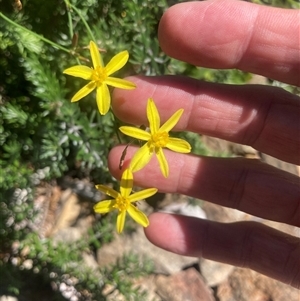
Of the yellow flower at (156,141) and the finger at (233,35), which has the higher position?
the finger at (233,35)

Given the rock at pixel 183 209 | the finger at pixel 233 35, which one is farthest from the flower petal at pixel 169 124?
the rock at pixel 183 209

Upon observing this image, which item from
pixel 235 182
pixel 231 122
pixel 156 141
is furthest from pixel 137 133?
pixel 235 182

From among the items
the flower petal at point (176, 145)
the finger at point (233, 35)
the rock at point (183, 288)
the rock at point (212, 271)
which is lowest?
the rock at point (183, 288)

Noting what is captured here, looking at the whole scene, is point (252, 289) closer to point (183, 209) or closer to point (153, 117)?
point (183, 209)

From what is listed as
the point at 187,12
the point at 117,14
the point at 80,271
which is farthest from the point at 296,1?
the point at 80,271

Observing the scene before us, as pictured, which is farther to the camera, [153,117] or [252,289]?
[252,289]

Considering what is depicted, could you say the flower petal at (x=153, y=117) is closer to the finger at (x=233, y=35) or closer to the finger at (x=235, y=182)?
the finger at (x=233, y=35)
